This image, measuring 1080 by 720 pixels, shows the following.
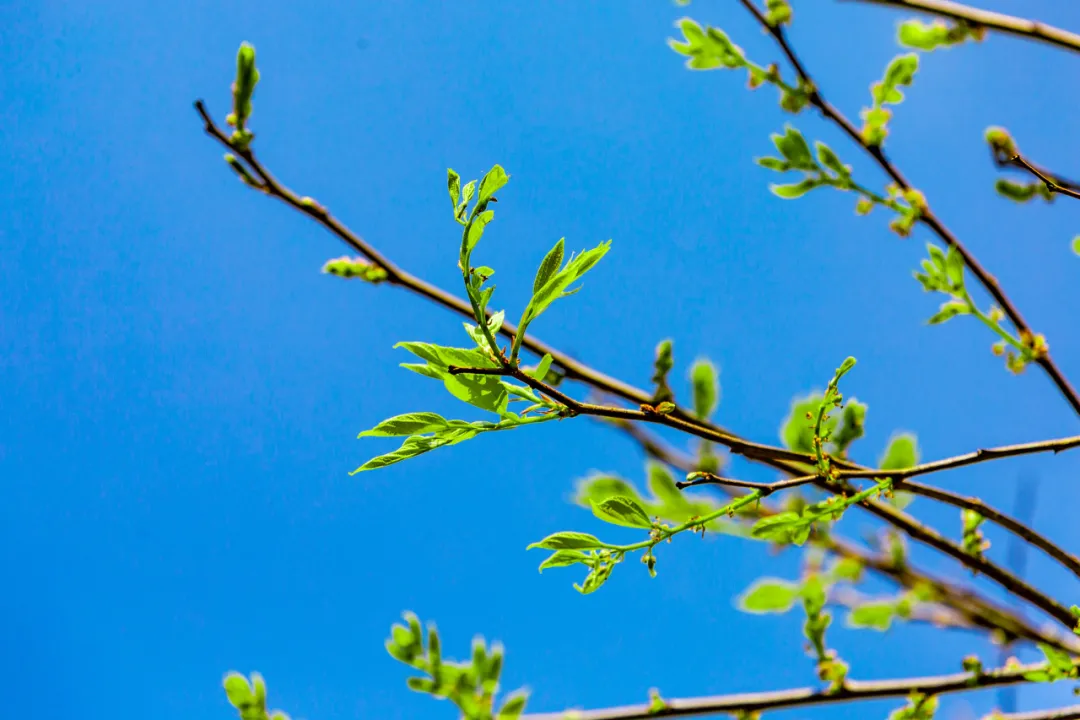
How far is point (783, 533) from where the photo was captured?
44.1 inches

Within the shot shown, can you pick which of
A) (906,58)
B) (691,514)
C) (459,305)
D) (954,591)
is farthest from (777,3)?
(954,591)

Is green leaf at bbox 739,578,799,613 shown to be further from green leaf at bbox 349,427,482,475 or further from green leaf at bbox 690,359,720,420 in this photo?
green leaf at bbox 349,427,482,475

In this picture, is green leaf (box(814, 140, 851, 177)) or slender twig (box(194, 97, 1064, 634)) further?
green leaf (box(814, 140, 851, 177))

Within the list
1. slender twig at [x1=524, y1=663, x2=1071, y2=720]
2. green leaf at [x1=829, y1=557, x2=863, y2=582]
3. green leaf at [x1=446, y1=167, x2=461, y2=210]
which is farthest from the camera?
green leaf at [x1=829, y1=557, x2=863, y2=582]

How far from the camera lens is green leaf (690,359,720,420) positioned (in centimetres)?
180

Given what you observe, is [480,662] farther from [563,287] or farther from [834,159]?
[834,159]

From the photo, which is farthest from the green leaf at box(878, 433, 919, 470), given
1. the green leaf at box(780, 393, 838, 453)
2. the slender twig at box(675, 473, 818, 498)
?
the slender twig at box(675, 473, 818, 498)

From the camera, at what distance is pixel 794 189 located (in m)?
1.74

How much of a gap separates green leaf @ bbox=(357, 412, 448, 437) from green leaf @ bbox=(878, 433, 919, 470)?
1125 millimetres

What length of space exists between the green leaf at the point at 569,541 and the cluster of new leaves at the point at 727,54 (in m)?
1.13

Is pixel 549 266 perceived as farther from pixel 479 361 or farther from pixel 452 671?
pixel 452 671

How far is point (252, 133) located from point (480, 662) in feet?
3.31

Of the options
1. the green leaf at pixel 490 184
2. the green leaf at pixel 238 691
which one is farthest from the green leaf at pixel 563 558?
the green leaf at pixel 238 691

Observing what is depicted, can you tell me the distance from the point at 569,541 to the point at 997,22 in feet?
4.01
